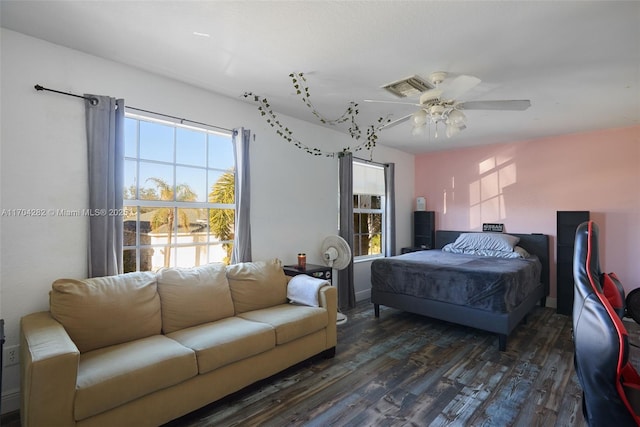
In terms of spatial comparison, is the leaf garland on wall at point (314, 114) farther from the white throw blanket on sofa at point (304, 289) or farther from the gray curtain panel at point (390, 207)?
the white throw blanket on sofa at point (304, 289)

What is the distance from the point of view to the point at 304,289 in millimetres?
2988

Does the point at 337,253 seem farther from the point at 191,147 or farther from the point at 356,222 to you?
the point at 191,147

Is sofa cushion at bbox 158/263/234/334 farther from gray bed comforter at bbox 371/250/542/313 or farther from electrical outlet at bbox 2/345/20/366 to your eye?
gray bed comforter at bbox 371/250/542/313

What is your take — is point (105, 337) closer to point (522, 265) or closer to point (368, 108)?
point (368, 108)

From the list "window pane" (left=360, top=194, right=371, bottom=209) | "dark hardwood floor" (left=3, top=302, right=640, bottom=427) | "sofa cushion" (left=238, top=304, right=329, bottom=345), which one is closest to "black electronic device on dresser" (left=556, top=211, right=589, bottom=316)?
"dark hardwood floor" (left=3, top=302, right=640, bottom=427)

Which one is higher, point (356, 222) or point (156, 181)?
point (156, 181)

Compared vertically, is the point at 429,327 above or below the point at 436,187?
below

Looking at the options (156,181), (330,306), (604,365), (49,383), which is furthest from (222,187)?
(604,365)

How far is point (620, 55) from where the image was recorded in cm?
232

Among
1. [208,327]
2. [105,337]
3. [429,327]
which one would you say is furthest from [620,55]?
[105,337]

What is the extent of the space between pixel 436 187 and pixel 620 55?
11.6 feet

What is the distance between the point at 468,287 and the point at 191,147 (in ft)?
10.2

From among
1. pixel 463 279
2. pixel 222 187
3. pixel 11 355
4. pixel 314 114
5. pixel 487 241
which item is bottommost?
pixel 11 355

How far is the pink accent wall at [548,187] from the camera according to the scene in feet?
13.4
